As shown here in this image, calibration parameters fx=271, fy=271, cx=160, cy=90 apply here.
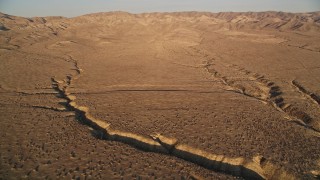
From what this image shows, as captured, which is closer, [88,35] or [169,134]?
[169,134]

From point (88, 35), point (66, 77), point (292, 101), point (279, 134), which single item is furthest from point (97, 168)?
point (88, 35)

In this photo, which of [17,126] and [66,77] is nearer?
[17,126]

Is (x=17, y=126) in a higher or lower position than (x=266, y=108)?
higher

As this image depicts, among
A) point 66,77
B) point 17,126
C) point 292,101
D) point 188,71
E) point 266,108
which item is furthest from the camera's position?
point 188,71

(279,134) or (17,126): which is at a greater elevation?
(17,126)

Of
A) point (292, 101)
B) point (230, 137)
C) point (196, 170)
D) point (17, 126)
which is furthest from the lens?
point (292, 101)

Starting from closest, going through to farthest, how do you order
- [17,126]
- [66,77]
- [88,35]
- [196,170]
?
[196,170] < [17,126] < [66,77] < [88,35]

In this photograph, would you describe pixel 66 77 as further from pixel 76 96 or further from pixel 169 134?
pixel 169 134

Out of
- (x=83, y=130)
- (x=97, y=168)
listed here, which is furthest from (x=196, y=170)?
(x=83, y=130)

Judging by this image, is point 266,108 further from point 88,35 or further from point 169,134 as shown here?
point 88,35
